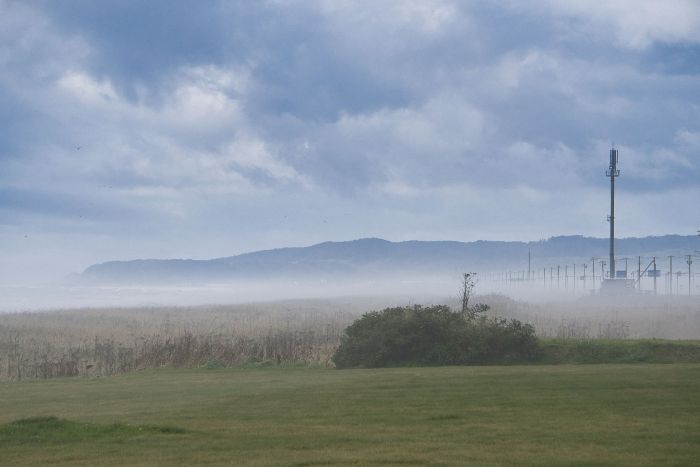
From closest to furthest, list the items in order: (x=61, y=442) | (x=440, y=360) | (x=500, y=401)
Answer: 1. (x=61, y=442)
2. (x=500, y=401)
3. (x=440, y=360)

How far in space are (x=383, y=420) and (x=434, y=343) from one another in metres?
15.3

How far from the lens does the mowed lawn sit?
13258mm

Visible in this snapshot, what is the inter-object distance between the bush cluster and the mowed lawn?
20.7ft

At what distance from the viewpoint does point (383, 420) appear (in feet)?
54.1

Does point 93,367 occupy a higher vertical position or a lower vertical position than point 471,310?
lower

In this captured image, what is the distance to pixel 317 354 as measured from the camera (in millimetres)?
35906

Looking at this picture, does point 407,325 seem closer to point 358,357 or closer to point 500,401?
point 358,357

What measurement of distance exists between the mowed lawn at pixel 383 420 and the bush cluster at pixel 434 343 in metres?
6.30

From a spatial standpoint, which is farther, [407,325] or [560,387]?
[407,325]

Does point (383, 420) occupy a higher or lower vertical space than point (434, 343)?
lower

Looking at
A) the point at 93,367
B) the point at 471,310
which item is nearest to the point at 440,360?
the point at 471,310

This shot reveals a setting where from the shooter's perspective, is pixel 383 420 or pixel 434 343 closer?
pixel 383 420

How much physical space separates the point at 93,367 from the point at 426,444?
24597 mm

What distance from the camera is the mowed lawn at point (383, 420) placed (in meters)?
13.3
